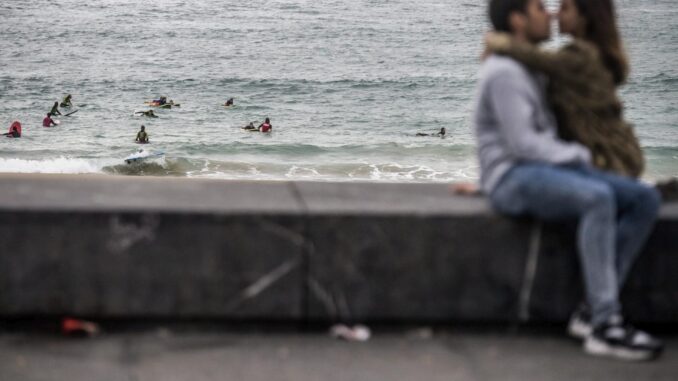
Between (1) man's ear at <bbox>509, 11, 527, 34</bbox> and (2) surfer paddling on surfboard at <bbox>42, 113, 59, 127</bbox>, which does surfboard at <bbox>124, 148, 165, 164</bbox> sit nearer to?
(2) surfer paddling on surfboard at <bbox>42, 113, 59, 127</bbox>

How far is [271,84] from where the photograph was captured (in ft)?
164

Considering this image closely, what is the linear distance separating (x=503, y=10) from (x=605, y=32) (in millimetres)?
423

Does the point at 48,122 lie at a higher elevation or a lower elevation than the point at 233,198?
lower

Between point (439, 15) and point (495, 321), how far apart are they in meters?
82.5

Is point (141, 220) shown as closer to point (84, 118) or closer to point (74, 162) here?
point (74, 162)

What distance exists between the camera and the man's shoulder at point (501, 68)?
12.8 ft

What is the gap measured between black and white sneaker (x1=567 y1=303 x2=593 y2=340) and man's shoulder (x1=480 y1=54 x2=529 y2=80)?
0.91 meters

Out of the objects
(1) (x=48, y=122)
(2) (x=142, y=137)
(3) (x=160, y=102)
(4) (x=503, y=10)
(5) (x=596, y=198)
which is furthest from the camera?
(3) (x=160, y=102)

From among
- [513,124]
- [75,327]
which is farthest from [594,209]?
[75,327]

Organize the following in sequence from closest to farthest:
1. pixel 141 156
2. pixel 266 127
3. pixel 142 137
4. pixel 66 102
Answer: pixel 141 156 < pixel 142 137 < pixel 266 127 < pixel 66 102

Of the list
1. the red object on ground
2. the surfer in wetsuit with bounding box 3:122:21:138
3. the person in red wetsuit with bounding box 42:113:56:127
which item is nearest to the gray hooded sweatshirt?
the red object on ground

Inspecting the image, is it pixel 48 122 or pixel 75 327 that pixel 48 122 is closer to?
pixel 48 122

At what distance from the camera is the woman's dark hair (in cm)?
416

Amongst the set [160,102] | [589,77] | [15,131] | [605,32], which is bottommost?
[160,102]
